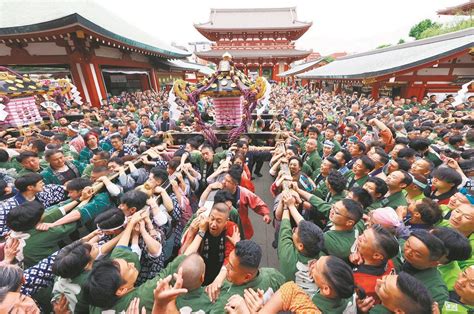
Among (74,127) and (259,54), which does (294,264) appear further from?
(259,54)

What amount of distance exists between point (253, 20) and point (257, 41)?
17.4 ft

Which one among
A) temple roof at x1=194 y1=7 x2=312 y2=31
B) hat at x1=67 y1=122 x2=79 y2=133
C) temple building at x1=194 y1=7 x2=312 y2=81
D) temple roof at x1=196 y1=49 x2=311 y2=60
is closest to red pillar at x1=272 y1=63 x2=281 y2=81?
temple building at x1=194 y1=7 x2=312 y2=81

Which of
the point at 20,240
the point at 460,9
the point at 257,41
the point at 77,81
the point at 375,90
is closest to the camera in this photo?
the point at 20,240

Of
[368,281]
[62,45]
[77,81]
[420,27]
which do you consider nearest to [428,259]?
[368,281]

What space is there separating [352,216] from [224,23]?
41.0 metres

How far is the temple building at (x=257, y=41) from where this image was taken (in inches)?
1280

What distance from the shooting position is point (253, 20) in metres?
36.9

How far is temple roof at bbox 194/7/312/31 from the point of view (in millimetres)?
33500

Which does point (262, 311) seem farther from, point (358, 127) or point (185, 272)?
point (358, 127)

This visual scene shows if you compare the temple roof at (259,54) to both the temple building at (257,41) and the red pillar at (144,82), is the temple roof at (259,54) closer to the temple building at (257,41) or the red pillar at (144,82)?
the temple building at (257,41)

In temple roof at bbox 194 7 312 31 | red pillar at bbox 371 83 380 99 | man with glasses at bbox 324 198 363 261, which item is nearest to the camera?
man with glasses at bbox 324 198 363 261

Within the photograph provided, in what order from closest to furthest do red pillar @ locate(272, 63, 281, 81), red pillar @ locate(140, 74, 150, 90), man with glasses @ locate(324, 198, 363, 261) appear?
man with glasses @ locate(324, 198, 363, 261) < red pillar @ locate(140, 74, 150, 90) < red pillar @ locate(272, 63, 281, 81)

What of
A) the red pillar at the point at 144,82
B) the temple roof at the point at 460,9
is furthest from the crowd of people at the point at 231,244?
the temple roof at the point at 460,9

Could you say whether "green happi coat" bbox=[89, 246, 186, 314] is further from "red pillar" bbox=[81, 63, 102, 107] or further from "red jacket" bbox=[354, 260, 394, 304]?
"red pillar" bbox=[81, 63, 102, 107]
